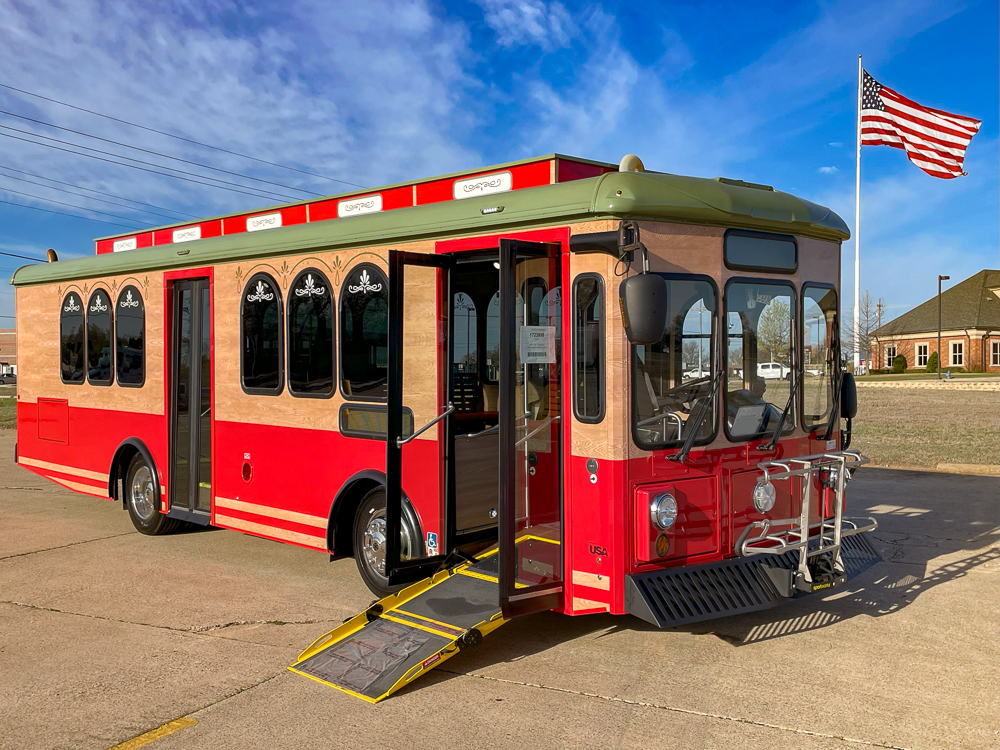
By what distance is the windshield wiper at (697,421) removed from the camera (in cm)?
483

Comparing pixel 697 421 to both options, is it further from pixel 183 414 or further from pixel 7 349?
pixel 7 349

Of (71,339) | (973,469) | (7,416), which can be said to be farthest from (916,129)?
(7,416)

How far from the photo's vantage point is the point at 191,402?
316 inches

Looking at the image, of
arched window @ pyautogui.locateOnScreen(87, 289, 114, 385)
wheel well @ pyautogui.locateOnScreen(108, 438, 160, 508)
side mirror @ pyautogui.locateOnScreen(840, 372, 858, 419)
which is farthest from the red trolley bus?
arched window @ pyautogui.locateOnScreen(87, 289, 114, 385)

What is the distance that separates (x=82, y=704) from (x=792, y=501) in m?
4.30

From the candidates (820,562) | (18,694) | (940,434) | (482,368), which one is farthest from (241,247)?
(940,434)

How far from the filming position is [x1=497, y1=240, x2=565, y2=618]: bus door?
476 centimetres

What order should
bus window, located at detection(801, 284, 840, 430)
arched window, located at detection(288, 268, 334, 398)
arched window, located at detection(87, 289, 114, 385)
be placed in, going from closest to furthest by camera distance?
bus window, located at detection(801, 284, 840, 430)
arched window, located at detection(288, 268, 334, 398)
arched window, located at detection(87, 289, 114, 385)

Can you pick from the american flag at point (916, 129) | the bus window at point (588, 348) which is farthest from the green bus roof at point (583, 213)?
the american flag at point (916, 129)

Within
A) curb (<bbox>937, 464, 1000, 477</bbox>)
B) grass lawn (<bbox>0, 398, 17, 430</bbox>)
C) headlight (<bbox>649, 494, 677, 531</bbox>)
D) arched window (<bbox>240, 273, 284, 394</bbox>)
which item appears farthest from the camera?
grass lawn (<bbox>0, 398, 17, 430</bbox>)

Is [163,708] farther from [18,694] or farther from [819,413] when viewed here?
[819,413]

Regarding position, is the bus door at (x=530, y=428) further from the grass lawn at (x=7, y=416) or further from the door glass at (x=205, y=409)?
the grass lawn at (x=7, y=416)

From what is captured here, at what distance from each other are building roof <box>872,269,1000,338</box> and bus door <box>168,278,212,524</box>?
63906 mm

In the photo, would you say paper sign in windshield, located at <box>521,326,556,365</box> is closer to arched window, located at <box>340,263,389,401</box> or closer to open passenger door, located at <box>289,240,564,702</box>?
open passenger door, located at <box>289,240,564,702</box>
